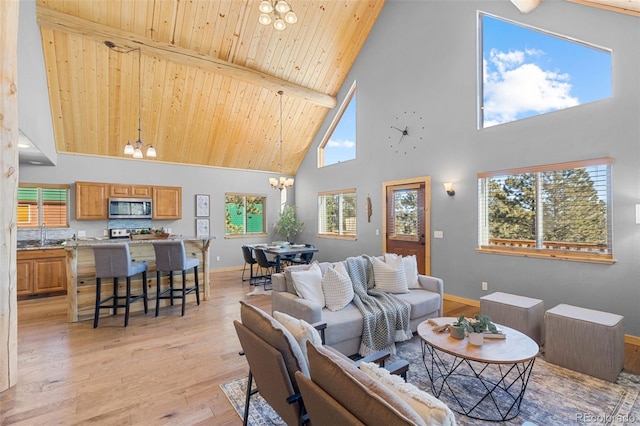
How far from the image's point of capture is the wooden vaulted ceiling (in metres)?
4.87

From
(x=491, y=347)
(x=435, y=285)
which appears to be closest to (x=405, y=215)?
(x=435, y=285)

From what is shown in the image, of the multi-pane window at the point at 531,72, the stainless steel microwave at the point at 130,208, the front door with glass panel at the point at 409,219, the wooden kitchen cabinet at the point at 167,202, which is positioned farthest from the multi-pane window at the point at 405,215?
the stainless steel microwave at the point at 130,208

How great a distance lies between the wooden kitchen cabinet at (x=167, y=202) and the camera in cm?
680

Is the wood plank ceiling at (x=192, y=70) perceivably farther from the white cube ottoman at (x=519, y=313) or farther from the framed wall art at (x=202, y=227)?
the white cube ottoman at (x=519, y=313)

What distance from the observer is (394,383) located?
4.00ft

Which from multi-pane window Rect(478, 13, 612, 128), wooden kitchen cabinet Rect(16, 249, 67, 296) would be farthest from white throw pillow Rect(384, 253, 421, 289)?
wooden kitchen cabinet Rect(16, 249, 67, 296)

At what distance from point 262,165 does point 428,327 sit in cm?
679

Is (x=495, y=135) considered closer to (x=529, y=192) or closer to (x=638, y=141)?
(x=529, y=192)

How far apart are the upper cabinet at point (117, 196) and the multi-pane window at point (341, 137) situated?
3.83 metres

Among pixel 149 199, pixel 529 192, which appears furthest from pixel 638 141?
pixel 149 199

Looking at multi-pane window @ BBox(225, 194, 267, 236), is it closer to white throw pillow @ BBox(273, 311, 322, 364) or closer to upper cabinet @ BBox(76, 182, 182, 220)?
upper cabinet @ BBox(76, 182, 182, 220)

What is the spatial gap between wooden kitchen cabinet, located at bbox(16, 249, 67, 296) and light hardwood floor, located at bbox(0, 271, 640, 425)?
102 centimetres

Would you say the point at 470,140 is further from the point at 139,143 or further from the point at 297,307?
the point at 139,143

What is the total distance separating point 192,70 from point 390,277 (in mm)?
5294
